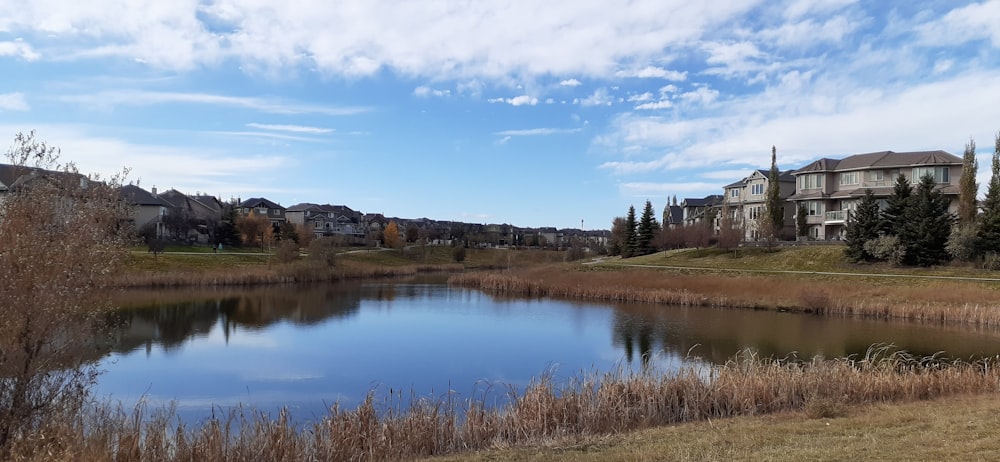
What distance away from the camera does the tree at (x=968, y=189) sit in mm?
40644

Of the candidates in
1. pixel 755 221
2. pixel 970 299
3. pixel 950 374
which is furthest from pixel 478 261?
pixel 950 374

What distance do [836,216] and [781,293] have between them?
842 inches

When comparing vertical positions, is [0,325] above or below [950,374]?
above

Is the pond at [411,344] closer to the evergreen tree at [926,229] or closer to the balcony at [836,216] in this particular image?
the evergreen tree at [926,229]

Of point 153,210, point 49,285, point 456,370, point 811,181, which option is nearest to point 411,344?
point 456,370

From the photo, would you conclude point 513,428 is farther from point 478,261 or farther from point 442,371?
point 478,261

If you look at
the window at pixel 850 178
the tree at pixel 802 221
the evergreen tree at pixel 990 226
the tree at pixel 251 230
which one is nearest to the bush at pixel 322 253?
the tree at pixel 251 230

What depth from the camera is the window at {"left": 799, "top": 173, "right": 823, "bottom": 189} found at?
54.2 metres

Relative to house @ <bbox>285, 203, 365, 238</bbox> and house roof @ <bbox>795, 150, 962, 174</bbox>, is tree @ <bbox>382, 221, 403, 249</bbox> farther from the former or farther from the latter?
house roof @ <bbox>795, 150, 962, 174</bbox>

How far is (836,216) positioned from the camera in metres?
51.5

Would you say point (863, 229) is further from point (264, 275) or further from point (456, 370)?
point (264, 275)

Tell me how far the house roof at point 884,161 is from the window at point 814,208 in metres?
2.75

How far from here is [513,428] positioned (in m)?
10.0

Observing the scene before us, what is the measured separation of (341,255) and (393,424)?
62.5 m
